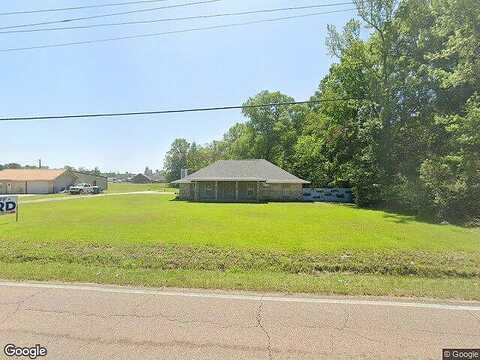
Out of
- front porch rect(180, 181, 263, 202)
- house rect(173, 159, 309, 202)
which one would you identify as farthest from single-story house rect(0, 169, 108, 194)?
front porch rect(180, 181, 263, 202)

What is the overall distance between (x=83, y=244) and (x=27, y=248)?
152 centimetres

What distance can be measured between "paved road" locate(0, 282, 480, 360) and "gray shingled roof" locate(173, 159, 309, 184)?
29499 millimetres

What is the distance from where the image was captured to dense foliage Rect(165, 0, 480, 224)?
18.6 m

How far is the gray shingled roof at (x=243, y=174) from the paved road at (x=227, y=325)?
2950cm

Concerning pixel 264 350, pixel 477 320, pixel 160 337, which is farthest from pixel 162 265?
pixel 477 320

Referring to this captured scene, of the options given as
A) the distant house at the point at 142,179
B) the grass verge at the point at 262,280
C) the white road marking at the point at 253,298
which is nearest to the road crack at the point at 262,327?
the white road marking at the point at 253,298

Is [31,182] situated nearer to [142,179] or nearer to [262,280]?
[262,280]

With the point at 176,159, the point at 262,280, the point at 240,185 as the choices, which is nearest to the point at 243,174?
the point at 240,185

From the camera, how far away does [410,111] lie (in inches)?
1053

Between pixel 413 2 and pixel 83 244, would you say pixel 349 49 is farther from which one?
pixel 83 244

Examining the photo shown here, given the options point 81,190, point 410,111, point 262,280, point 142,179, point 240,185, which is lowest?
point 262,280

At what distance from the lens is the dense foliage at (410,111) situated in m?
18.6

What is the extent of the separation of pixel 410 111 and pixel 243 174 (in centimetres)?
1772

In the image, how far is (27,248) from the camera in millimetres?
9531
